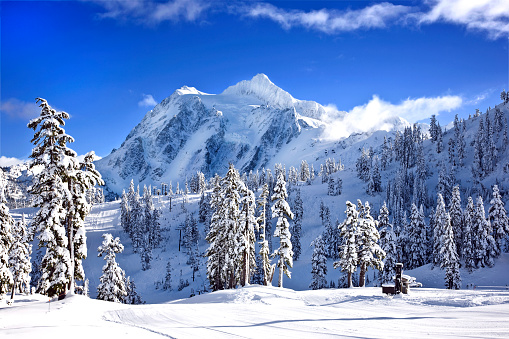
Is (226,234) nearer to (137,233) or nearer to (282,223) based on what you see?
(282,223)

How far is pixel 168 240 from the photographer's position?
120m

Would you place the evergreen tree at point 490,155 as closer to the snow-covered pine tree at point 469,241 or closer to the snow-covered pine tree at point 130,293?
the snow-covered pine tree at point 469,241

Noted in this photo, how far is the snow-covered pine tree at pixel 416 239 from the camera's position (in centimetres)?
6594

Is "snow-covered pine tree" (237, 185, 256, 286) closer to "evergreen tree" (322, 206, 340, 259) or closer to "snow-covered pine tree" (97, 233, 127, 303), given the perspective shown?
"snow-covered pine tree" (97, 233, 127, 303)

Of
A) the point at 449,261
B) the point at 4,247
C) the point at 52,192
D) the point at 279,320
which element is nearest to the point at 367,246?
the point at 449,261

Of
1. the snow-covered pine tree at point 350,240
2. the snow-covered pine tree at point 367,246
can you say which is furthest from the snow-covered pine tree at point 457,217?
the snow-covered pine tree at point 350,240

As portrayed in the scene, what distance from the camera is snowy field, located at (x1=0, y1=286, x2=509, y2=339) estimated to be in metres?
11.5

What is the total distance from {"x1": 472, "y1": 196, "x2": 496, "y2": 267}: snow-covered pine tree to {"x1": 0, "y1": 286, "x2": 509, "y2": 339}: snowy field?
4489cm

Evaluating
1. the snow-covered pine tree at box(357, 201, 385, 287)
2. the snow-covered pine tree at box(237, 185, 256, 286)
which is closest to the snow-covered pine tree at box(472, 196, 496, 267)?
the snow-covered pine tree at box(357, 201, 385, 287)

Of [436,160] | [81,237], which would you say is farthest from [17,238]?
[436,160]

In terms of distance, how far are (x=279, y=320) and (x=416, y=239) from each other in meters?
63.4

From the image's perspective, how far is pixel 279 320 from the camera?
1439 centimetres

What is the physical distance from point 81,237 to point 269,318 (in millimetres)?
15439

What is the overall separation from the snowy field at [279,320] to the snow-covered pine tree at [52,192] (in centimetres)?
249
